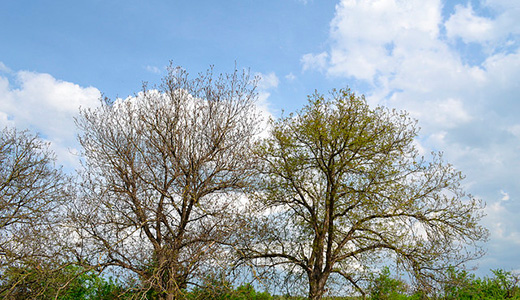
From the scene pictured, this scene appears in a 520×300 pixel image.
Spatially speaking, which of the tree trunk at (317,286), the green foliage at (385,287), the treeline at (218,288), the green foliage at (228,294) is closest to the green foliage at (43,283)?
the treeline at (218,288)

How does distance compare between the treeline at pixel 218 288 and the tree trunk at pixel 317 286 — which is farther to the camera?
the tree trunk at pixel 317 286

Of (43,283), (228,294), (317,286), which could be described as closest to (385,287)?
(317,286)

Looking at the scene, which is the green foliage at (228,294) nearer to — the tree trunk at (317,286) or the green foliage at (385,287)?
the tree trunk at (317,286)

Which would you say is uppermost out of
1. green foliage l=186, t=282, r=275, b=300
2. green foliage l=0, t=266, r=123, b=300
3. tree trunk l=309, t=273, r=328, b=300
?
tree trunk l=309, t=273, r=328, b=300

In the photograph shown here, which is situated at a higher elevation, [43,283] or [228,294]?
[228,294]

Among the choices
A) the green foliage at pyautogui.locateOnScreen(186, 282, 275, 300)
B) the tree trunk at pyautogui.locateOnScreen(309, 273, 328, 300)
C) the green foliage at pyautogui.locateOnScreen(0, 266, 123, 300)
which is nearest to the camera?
the green foliage at pyautogui.locateOnScreen(0, 266, 123, 300)

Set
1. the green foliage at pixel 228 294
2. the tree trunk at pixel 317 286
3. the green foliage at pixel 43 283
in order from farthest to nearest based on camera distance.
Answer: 1. the tree trunk at pixel 317 286
2. the green foliage at pixel 228 294
3. the green foliage at pixel 43 283

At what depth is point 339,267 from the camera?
14.9 m

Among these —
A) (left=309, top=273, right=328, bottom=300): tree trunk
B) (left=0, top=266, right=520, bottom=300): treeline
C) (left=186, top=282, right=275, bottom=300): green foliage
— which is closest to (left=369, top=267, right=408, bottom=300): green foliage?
(left=0, top=266, right=520, bottom=300): treeline

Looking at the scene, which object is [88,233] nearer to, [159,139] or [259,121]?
[159,139]

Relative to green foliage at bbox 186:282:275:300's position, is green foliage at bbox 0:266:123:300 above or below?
below

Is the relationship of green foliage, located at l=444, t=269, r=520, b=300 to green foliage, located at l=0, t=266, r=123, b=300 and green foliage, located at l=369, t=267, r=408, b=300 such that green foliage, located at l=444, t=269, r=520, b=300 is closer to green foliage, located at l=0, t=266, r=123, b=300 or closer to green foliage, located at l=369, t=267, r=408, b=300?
green foliage, located at l=369, t=267, r=408, b=300

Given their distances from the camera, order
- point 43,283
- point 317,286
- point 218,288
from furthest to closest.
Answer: point 317,286 → point 43,283 → point 218,288

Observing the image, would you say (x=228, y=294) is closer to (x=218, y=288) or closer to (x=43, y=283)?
(x=218, y=288)
